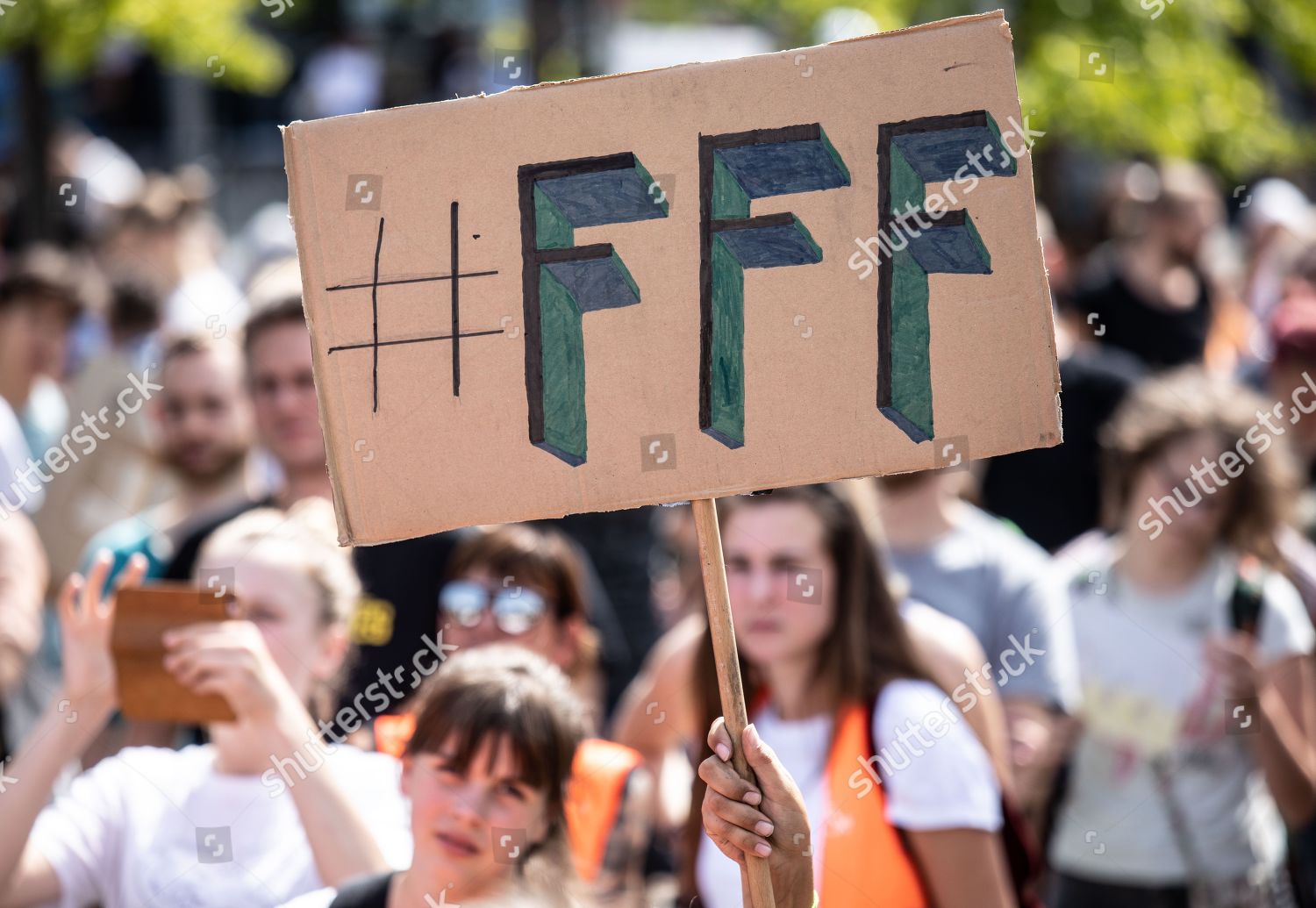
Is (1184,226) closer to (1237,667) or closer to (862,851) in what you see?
(1237,667)

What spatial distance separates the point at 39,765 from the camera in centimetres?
268

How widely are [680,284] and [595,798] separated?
1.36 meters

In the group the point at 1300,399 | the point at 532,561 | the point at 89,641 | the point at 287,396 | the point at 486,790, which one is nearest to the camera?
the point at 486,790

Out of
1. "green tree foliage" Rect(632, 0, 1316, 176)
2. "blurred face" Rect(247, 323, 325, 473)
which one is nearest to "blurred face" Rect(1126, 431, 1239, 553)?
"blurred face" Rect(247, 323, 325, 473)

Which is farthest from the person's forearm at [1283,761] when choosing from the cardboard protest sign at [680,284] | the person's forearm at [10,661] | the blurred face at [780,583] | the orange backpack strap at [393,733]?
the person's forearm at [10,661]

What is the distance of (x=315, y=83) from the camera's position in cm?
1235

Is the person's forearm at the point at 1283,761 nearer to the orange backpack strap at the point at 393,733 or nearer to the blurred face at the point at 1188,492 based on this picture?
the blurred face at the point at 1188,492

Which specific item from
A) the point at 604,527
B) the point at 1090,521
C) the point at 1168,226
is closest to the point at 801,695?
the point at 1090,521

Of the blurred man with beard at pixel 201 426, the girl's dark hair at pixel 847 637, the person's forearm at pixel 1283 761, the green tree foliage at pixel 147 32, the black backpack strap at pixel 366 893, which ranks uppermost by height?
the green tree foliage at pixel 147 32

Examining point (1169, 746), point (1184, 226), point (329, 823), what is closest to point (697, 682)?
point (329, 823)

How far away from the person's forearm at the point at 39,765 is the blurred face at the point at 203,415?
1.41 m

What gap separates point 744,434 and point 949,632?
122 cm

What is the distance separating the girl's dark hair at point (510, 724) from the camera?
2527 mm

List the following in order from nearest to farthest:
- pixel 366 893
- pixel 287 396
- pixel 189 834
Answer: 1. pixel 366 893
2. pixel 189 834
3. pixel 287 396
